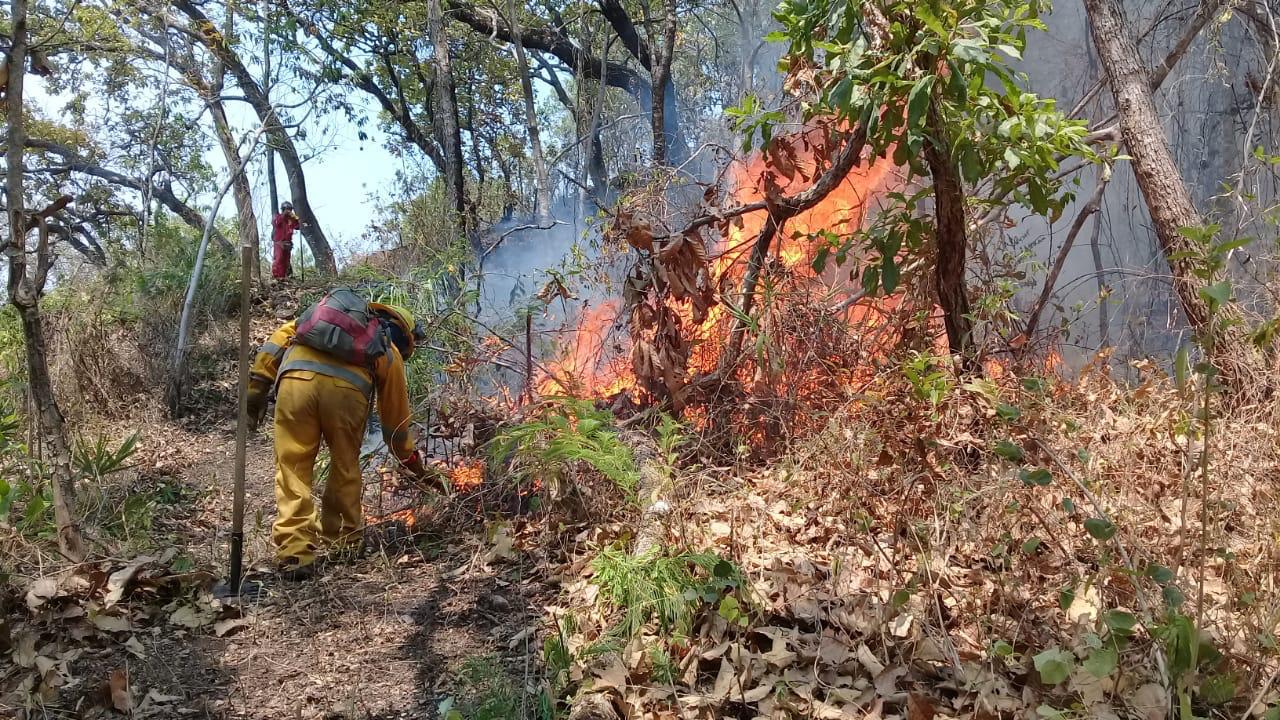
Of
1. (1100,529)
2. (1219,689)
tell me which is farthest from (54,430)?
(1219,689)

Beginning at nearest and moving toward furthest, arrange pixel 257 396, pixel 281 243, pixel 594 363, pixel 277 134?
pixel 257 396, pixel 594 363, pixel 281 243, pixel 277 134

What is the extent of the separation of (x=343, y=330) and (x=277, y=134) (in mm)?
11268

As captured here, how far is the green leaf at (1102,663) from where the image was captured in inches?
87.8

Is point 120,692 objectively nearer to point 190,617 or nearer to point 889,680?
point 190,617

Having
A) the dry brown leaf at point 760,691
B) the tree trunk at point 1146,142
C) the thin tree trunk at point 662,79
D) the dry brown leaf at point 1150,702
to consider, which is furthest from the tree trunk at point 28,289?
the thin tree trunk at point 662,79

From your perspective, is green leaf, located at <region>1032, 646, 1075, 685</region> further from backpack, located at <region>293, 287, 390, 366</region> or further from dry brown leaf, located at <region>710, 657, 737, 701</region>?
backpack, located at <region>293, 287, 390, 366</region>

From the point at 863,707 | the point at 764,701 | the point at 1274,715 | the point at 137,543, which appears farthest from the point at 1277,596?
the point at 137,543

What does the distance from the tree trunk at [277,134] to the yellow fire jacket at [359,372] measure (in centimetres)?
787

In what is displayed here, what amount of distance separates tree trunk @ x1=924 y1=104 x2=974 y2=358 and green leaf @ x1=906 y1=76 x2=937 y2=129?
363mm

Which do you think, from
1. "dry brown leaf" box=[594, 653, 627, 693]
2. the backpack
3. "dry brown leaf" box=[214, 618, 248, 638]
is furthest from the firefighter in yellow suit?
"dry brown leaf" box=[594, 653, 627, 693]

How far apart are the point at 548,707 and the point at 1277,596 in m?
2.46

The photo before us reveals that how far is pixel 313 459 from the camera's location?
4.64 m

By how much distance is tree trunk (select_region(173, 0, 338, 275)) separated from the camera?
508 inches

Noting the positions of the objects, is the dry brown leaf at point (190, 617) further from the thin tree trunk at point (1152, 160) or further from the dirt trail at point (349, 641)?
the thin tree trunk at point (1152, 160)
